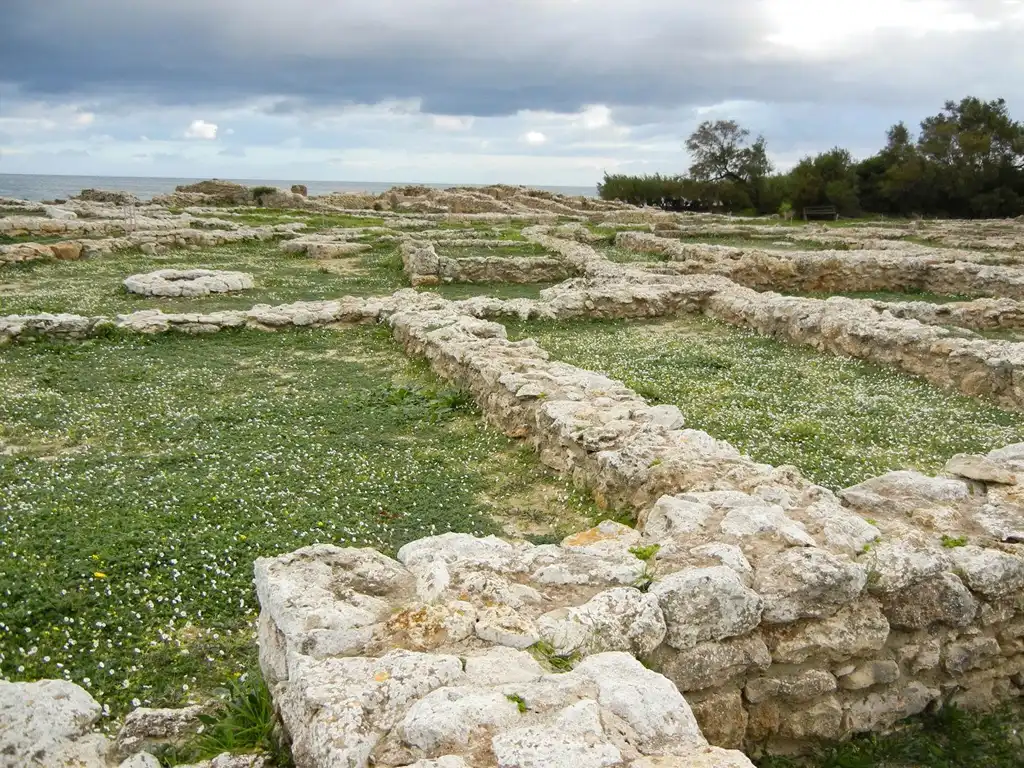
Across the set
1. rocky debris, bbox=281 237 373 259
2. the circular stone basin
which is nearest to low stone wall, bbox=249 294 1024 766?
the circular stone basin

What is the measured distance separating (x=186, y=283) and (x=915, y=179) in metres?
41.0

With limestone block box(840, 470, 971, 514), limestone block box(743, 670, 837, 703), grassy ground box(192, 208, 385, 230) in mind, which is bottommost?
limestone block box(743, 670, 837, 703)

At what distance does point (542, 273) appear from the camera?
20000 millimetres

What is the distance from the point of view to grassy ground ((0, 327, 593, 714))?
179 inches

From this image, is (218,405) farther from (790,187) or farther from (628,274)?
(790,187)

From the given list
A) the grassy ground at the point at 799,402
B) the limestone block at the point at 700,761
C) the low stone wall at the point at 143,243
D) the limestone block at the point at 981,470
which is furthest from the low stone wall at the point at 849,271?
the limestone block at the point at 700,761

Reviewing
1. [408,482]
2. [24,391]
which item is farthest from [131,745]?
[24,391]

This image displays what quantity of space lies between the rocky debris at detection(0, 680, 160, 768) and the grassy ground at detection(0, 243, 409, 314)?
12.1 metres

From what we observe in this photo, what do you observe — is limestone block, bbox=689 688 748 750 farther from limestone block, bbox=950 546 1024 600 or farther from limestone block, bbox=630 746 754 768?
limestone block, bbox=950 546 1024 600

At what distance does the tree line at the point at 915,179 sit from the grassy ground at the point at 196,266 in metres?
30.8

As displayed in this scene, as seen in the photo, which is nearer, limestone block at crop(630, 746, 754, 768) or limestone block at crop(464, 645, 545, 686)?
limestone block at crop(630, 746, 754, 768)

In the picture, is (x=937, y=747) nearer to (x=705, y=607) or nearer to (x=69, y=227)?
(x=705, y=607)

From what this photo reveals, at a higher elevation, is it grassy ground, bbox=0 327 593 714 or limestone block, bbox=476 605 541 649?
limestone block, bbox=476 605 541 649

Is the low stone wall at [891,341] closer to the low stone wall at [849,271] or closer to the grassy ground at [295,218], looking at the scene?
the low stone wall at [849,271]
